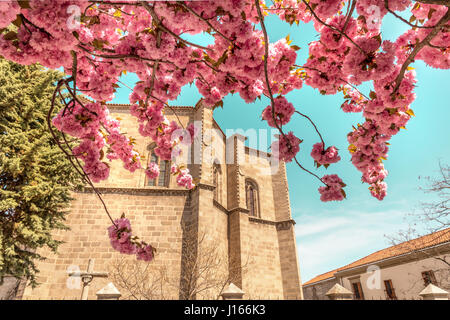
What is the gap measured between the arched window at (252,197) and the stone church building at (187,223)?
0.07 metres

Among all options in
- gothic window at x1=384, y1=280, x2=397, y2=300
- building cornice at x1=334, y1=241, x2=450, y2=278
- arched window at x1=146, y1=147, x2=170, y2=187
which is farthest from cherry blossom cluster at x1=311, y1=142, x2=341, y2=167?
gothic window at x1=384, y1=280, x2=397, y2=300

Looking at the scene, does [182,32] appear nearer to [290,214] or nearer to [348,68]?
[348,68]

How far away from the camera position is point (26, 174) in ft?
26.0

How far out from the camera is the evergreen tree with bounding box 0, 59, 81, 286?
24.2ft

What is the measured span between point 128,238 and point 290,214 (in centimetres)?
1502

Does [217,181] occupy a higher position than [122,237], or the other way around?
[217,181]

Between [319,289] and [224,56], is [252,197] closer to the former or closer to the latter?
[224,56]

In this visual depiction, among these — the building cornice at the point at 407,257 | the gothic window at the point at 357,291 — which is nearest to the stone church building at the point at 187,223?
the building cornice at the point at 407,257

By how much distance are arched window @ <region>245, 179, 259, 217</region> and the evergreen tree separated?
11.2 metres

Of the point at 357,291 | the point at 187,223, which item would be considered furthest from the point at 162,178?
the point at 357,291

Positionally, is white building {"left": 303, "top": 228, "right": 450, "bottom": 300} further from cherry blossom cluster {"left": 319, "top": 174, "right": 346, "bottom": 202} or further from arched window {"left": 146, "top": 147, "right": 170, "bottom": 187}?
arched window {"left": 146, "top": 147, "right": 170, "bottom": 187}

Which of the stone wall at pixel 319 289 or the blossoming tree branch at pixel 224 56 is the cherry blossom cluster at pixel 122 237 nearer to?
the blossoming tree branch at pixel 224 56

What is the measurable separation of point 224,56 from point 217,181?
41.1 ft
